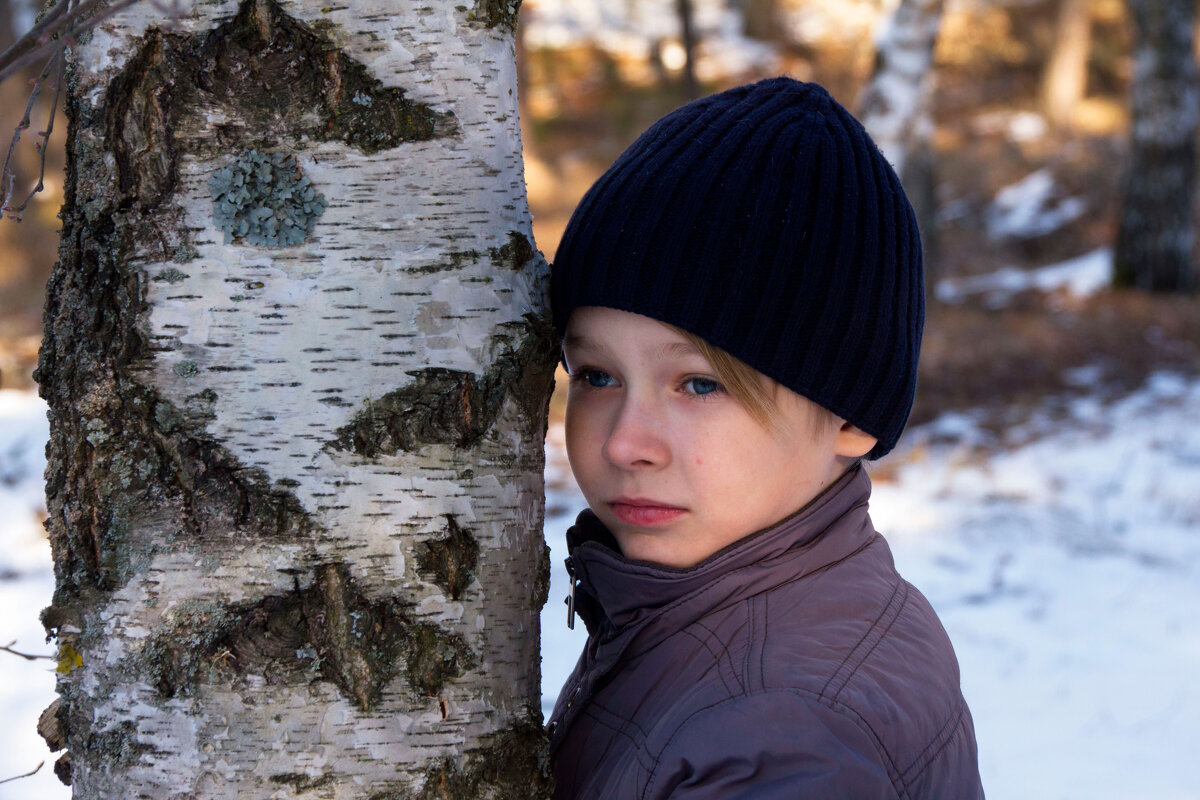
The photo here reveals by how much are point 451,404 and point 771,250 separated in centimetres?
50

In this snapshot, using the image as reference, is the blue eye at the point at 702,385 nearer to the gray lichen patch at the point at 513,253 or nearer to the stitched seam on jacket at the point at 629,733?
the gray lichen patch at the point at 513,253

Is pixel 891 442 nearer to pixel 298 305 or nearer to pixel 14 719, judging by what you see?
pixel 298 305

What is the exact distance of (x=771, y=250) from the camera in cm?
135

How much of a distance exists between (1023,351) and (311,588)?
8141 mm

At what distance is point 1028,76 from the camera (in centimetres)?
2061

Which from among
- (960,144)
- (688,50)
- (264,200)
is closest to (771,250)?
(264,200)

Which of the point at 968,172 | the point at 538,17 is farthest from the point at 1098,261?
the point at 538,17

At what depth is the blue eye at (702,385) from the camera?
4.51ft

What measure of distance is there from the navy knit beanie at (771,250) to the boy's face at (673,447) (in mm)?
46

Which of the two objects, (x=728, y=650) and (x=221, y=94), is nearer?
(x=221, y=94)

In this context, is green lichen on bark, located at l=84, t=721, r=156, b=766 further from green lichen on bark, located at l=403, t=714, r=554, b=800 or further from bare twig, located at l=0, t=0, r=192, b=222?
bare twig, located at l=0, t=0, r=192, b=222

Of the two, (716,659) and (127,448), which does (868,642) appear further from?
(127,448)

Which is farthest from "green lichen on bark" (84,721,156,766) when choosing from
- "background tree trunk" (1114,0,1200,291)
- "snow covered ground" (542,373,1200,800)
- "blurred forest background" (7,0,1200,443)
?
"background tree trunk" (1114,0,1200,291)

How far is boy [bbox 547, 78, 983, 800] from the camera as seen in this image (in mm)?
1320
